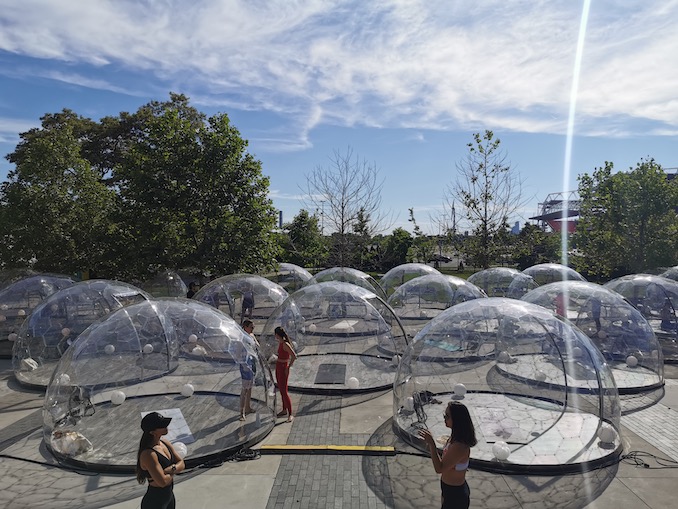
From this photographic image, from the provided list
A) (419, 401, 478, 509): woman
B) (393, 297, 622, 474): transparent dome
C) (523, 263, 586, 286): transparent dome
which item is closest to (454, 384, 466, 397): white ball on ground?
(393, 297, 622, 474): transparent dome

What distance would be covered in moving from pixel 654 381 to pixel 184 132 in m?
18.9

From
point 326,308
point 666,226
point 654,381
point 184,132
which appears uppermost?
point 184,132

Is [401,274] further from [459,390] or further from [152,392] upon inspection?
[152,392]

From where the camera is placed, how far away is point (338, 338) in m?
16.0

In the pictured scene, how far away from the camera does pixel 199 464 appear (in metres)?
7.03

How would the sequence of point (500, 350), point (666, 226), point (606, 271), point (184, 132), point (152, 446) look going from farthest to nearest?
point (606, 271) < point (666, 226) < point (184, 132) < point (500, 350) < point (152, 446)

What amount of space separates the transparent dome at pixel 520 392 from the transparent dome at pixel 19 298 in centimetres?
Answer: 1457

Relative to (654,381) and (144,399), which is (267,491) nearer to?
(144,399)

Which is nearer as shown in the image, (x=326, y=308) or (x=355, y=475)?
(x=355, y=475)

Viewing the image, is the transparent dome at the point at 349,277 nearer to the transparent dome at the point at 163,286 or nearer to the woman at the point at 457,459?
the transparent dome at the point at 163,286

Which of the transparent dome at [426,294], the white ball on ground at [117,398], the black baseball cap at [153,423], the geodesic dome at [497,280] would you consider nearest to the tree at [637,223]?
the geodesic dome at [497,280]

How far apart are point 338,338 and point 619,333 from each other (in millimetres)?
8093

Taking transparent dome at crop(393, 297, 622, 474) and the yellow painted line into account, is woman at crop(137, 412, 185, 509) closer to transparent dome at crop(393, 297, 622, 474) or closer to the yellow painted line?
the yellow painted line

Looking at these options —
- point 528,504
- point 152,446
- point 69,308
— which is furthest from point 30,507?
point 69,308
